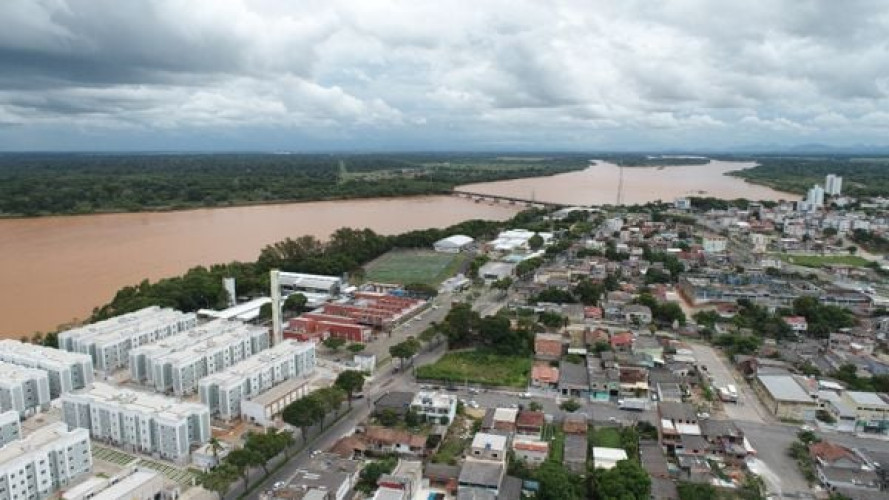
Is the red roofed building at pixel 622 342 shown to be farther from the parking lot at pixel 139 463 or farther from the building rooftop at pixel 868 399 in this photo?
the parking lot at pixel 139 463

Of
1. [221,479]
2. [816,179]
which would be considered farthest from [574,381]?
[816,179]

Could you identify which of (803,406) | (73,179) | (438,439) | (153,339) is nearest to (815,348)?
(803,406)

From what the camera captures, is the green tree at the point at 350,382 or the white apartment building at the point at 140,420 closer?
the white apartment building at the point at 140,420

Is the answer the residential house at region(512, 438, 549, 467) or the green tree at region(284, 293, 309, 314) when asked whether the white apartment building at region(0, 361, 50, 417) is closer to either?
the green tree at region(284, 293, 309, 314)

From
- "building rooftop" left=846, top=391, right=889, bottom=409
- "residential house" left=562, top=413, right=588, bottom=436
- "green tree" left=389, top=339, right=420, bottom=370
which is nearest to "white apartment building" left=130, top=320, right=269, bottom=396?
"green tree" left=389, top=339, right=420, bottom=370

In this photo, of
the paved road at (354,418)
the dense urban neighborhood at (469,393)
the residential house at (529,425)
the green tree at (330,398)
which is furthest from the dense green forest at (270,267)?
the residential house at (529,425)

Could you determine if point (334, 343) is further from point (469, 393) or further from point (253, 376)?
point (469, 393)
